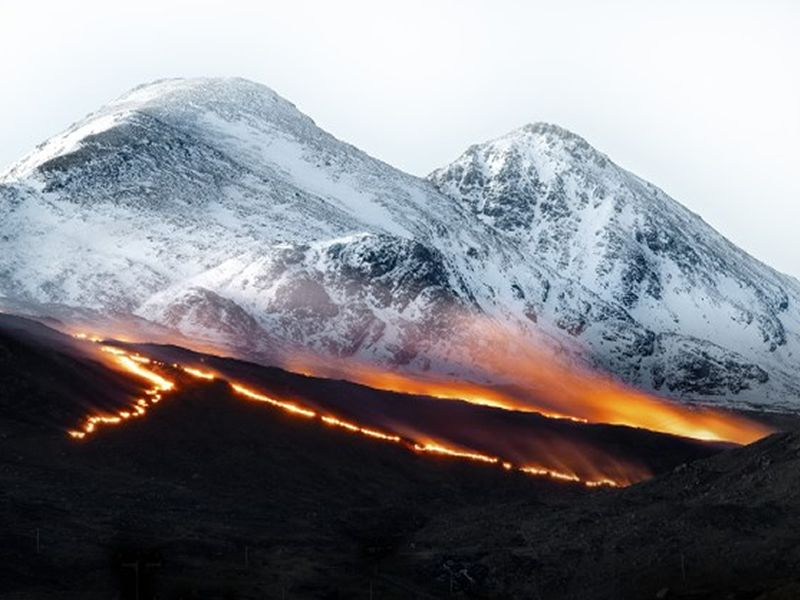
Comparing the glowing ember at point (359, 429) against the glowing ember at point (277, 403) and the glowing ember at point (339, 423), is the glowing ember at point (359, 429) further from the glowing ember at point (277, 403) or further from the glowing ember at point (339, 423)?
the glowing ember at point (277, 403)

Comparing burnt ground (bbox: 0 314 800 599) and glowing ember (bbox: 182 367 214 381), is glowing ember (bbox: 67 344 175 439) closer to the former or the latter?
burnt ground (bbox: 0 314 800 599)

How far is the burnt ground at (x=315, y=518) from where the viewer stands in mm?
39781

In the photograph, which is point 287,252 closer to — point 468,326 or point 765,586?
point 468,326

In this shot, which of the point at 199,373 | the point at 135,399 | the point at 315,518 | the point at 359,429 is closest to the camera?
the point at 315,518

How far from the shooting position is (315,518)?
54.6 metres

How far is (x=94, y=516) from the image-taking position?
46.9m

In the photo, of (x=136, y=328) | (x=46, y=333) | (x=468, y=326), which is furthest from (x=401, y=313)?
(x=46, y=333)

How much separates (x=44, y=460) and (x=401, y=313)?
381 ft

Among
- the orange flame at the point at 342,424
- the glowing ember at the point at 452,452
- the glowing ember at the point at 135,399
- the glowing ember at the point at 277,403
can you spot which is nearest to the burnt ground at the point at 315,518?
the glowing ember at the point at 135,399

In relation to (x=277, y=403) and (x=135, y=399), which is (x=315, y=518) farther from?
(x=277, y=403)

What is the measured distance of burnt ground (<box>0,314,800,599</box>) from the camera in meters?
39.8

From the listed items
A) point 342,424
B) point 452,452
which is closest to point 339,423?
point 342,424

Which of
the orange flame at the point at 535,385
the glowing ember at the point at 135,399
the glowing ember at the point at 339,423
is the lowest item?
the orange flame at the point at 535,385

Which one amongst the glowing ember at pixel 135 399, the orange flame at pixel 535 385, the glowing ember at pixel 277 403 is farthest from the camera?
the orange flame at pixel 535 385
